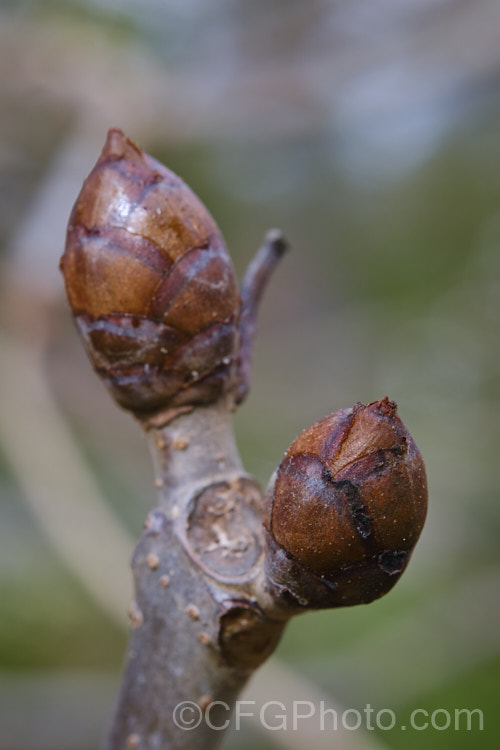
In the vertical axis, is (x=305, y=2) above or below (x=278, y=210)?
above

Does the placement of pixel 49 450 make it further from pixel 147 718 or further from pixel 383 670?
pixel 147 718

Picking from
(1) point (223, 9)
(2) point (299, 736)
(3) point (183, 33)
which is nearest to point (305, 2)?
(1) point (223, 9)

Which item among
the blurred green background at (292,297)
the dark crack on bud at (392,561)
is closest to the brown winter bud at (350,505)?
the dark crack on bud at (392,561)

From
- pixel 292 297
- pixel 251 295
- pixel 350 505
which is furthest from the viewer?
pixel 292 297

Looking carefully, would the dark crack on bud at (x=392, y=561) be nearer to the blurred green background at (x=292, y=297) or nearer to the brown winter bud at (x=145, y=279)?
the brown winter bud at (x=145, y=279)

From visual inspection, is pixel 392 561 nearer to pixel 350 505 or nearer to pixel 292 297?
pixel 350 505

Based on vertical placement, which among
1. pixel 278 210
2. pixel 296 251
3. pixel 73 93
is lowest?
pixel 296 251

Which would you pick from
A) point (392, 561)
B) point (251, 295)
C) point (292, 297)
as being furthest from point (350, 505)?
point (292, 297)

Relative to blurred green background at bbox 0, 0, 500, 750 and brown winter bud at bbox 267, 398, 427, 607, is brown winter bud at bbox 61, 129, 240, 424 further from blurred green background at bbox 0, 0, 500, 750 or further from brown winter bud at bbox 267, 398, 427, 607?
blurred green background at bbox 0, 0, 500, 750
